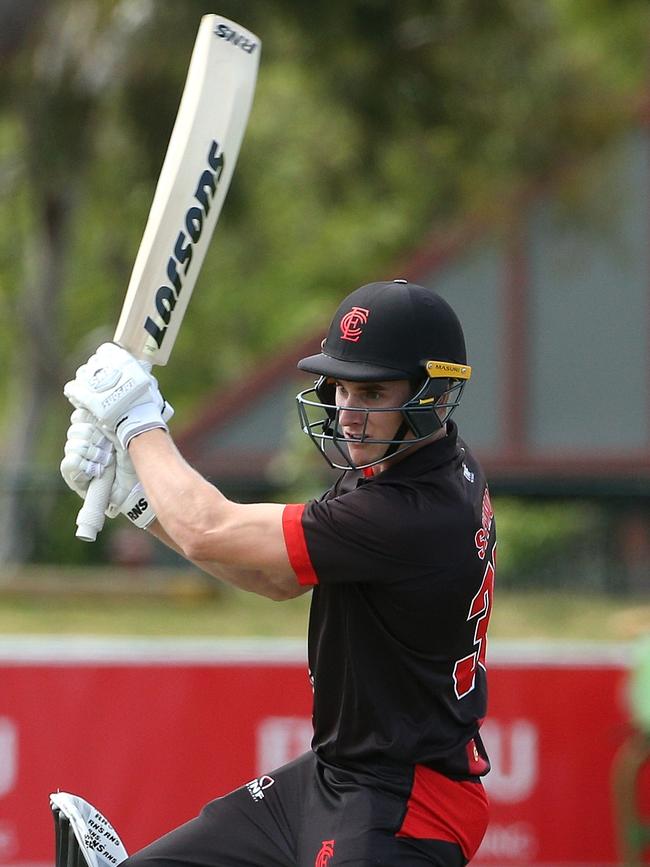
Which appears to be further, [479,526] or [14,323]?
[14,323]

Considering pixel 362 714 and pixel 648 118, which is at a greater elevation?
pixel 648 118

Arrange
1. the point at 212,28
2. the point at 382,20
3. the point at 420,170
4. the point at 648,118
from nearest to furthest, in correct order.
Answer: the point at 212,28 < the point at 382,20 < the point at 420,170 < the point at 648,118

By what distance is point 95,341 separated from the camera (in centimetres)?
2380

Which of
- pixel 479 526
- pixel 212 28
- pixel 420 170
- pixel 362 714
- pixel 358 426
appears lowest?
pixel 362 714

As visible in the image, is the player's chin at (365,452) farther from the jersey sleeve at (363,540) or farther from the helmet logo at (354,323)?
the helmet logo at (354,323)

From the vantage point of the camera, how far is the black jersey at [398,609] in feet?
11.3

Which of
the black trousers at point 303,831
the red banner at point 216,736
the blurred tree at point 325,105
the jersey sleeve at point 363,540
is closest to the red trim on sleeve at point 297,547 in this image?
the jersey sleeve at point 363,540

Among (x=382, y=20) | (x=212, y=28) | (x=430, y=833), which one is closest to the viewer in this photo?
(x=430, y=833)

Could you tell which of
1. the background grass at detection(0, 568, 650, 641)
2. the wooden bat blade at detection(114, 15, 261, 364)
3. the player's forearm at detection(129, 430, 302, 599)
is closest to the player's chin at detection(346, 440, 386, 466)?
the player's forearm at detection(129, 430, 302, 599)

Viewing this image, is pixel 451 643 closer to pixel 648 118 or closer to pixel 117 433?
pixel 117 433

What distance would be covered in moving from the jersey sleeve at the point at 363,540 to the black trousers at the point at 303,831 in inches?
20.9

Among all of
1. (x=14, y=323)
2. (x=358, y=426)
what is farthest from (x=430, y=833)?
(x=14, y=323)

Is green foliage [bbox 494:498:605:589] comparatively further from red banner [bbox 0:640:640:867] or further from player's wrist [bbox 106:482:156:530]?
player's wrist [bbox 106:482:156:530]

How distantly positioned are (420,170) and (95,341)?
405 inches
